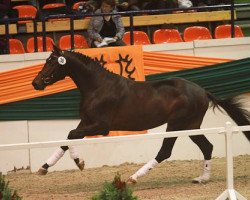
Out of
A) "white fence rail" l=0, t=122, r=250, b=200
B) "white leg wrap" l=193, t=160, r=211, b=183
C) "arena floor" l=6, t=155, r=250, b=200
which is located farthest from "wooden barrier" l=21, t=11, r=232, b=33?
"white fence rail" l=0, t=122, r=250, b=200

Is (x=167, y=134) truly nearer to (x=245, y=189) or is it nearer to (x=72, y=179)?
(x=245, y=189)

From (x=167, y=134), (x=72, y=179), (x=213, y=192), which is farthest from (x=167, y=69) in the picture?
(x=167, y=134)

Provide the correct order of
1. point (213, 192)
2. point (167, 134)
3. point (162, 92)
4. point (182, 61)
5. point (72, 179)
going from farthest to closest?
1. point (182, 61)
2. point (72, 179)
3. point (162, 92)
4. point (213, 192)
5. point (167, 134)

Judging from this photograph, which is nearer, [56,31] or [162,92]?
[162,92]

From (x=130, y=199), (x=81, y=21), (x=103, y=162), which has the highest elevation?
(x=81, y=21)

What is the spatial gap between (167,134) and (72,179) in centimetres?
375

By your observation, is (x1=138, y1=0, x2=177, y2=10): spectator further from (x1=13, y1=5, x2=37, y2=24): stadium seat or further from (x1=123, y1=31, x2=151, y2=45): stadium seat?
(x1=13, y1=5, x2=37, y2=24): stadium seat

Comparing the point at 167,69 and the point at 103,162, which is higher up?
the point at 167,69

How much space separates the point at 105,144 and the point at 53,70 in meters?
2.47

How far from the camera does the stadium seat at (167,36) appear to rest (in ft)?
48.6

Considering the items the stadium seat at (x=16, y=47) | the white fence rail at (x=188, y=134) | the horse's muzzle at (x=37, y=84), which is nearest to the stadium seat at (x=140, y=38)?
the stadium seat at (x=16, y=47)

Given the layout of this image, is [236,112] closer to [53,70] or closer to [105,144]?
[53,70]

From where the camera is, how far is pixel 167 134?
31.5 ft

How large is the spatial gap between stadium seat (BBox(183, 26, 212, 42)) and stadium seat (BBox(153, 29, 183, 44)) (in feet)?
0.62
